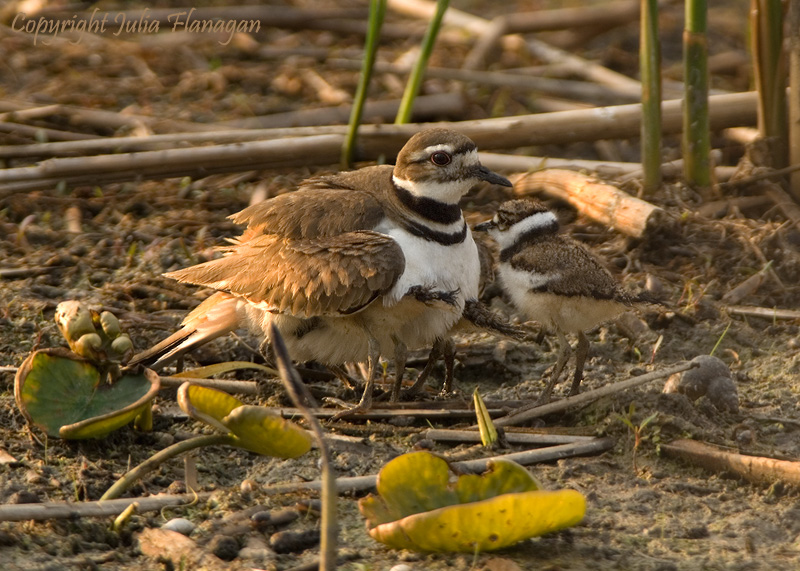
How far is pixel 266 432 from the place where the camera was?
339 centimetres

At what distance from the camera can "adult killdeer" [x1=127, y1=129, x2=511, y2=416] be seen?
404 cm

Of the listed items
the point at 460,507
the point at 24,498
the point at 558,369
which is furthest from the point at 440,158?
the point at 24,498

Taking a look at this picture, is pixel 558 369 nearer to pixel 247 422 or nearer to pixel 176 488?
pixel 247 422

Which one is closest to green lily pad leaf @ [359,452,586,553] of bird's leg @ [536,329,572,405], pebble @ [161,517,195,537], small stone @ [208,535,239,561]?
small stone @ [208,535,239,561]

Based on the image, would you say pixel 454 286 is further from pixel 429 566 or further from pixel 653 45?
pixel 653 45

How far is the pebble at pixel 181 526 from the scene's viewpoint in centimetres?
329

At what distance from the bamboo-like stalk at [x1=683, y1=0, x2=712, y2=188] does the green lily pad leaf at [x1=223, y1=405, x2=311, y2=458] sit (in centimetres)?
309

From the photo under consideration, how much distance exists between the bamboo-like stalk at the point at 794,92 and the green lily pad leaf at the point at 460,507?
10.7ft

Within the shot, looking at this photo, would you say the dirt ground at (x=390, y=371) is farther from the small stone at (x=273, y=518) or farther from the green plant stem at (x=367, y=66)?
the green plant stem at (x=367, y=66)

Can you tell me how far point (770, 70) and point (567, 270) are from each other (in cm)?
227

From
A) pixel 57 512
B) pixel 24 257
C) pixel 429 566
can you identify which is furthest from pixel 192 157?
pixel 429 566

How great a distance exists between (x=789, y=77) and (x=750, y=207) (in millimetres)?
740

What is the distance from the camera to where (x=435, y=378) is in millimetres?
4801

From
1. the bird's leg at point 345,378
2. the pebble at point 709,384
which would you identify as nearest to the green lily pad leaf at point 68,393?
the bird's leg at point 345,378
